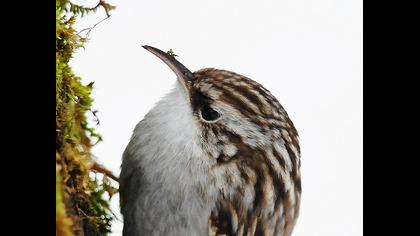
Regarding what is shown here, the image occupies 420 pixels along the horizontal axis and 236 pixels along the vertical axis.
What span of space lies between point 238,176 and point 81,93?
54 centimetres

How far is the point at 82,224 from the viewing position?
136 centimetres

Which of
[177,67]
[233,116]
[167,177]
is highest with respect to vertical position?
[177,67]

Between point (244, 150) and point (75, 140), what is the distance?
0.54 m

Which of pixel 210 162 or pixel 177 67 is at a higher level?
pixel 177 67

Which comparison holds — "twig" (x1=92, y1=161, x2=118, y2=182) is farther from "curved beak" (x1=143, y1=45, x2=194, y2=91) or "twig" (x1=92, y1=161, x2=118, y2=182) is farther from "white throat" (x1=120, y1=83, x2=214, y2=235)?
"curved beak" (x1=143, y1=45, x2=194, y2=91)

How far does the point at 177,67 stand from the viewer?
1737 millimetres

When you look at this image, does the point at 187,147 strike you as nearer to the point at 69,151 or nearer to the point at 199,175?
the point at 199,175

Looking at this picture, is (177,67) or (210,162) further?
(177,67)

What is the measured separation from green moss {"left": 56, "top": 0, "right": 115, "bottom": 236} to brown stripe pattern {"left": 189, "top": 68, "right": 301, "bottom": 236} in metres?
0.36

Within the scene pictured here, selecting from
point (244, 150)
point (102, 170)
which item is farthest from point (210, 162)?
point (102, 170)

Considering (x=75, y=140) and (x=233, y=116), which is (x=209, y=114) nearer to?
(x=233, y=116)

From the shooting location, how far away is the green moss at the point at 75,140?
1.29 metres

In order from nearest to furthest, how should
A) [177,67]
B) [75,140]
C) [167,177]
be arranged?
[75,140]
[167,177]
[177,67]

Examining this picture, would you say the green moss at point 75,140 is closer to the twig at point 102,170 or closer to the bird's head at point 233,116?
the twig at point 102,170
